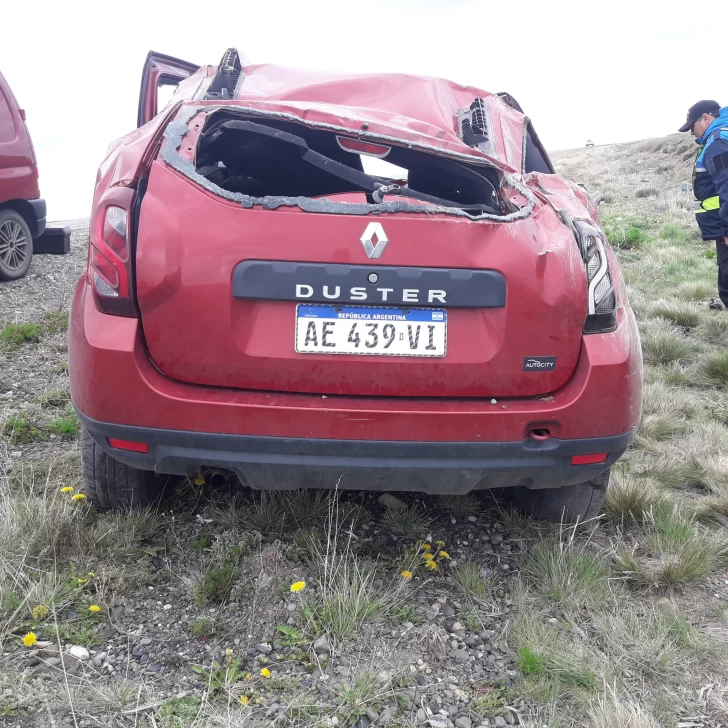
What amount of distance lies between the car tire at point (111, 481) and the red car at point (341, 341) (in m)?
0.33

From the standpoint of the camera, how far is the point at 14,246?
6.66m

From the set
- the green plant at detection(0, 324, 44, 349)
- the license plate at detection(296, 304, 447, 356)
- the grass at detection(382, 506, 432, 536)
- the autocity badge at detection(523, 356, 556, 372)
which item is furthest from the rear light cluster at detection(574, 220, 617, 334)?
the green plant at detection(0, 324, 44, 349)

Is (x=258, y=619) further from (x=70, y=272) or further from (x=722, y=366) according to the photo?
(x=70, y=272)

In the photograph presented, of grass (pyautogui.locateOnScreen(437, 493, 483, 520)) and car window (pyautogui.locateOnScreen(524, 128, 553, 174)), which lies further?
car window (pyautogui.locateOnScreen(524, 128, 553, 174))

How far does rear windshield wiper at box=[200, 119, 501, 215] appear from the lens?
90.0 inches

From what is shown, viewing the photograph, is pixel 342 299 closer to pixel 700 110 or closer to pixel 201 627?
pixel 201 627

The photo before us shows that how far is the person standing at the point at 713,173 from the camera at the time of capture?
17.6 ft

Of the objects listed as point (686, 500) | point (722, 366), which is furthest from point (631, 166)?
point (686, 500)

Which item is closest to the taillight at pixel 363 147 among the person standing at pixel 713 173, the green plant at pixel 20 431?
the green plant at pixel 20 431

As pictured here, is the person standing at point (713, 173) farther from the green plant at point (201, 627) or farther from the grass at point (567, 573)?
the green plant at point (201, 627)

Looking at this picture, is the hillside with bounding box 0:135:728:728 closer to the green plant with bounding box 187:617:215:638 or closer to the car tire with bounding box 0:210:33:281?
the green plant with bounding box 187:617:215:638

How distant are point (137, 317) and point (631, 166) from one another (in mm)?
24529

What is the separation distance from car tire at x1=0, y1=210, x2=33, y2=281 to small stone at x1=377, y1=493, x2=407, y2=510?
5288 millimetres

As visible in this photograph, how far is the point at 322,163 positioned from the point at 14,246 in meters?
5.35
